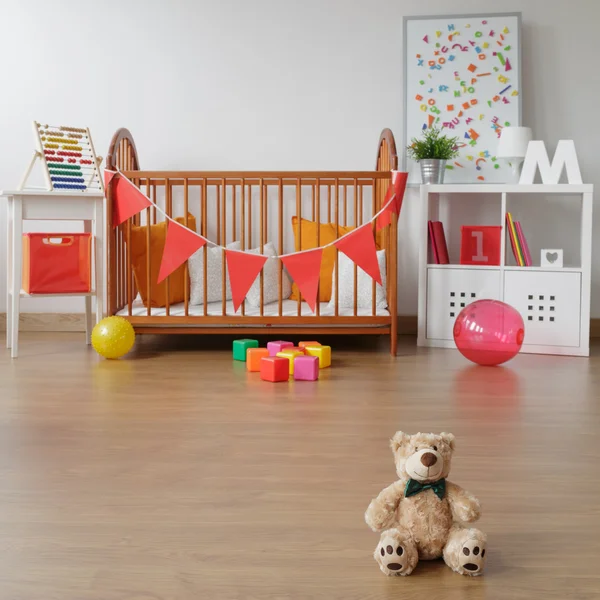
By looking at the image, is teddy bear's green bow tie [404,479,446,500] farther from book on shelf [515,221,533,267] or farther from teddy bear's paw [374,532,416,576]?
book on shelf [515,221,533,267]

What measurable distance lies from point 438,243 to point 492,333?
25.5 inches

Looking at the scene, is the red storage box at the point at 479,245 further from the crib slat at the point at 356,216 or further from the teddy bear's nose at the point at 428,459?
the teddy bear's nose at the point at 428,459

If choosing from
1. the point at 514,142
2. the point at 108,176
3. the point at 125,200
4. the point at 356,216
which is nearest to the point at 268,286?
the point at 356,216

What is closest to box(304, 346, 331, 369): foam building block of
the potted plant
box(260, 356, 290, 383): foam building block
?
box(260, 356, 290, 383): foam building block

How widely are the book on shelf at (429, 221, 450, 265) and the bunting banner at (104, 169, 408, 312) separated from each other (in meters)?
0.33

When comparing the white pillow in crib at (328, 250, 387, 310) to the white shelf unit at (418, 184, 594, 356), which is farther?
the white pillow in crib at (328, 250, 387, 310)

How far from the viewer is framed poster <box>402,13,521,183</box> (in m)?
3.79

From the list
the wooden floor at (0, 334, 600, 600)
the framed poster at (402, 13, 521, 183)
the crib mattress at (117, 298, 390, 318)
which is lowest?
the wooden floor at (0, 334, 600, 600)

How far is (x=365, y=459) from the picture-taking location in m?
1.86

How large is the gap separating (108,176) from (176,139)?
753mm

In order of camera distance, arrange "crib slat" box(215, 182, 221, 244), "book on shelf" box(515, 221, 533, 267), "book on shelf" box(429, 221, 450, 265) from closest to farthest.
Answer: "book on shelf" box(515, 221, 533, 267)
"book on shelf" box(429, 221, 450, 265)
"crib slat" box(215, 182, 221, 244)

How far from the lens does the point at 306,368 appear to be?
281 centimetres

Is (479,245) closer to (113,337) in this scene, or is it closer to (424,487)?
(113,337)

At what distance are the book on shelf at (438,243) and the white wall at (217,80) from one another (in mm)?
360
